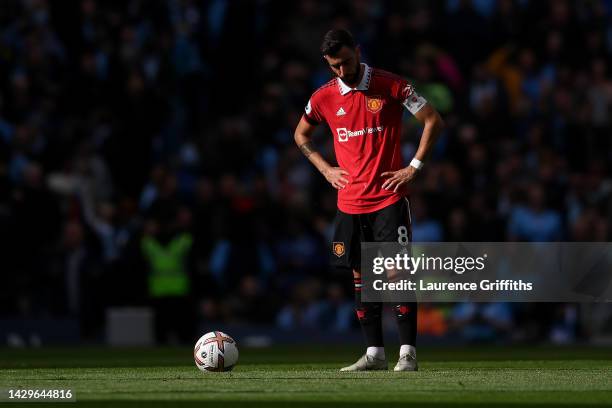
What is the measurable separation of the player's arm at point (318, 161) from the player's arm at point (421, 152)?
0.34m

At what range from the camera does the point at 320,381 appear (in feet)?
32.0

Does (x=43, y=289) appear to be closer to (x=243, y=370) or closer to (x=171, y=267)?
(x=171, y=267)

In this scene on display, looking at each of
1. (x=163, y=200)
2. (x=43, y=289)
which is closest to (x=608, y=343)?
(x=163, y=200)

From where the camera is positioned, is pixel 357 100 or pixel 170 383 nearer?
pixel 170 383

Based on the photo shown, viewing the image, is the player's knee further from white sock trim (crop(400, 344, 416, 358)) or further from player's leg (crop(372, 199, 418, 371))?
white sock trim (crop(400, 344, 416, 358))

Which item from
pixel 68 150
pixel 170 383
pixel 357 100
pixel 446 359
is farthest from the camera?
pixel 68 150

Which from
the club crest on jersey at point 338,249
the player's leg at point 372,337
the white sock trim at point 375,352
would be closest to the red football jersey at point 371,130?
the club crest on jersey at point 338,249

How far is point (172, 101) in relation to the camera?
2222cm

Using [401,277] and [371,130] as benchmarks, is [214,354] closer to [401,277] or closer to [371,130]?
[401,277]

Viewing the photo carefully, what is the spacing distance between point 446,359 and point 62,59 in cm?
1055

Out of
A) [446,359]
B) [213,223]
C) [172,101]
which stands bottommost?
[446,359]

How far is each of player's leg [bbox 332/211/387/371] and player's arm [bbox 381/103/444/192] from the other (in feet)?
1.35

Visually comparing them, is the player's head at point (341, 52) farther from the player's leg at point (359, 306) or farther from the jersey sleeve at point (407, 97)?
the player's leg at point (359, 306)

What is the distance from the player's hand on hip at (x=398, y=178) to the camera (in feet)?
34.8
